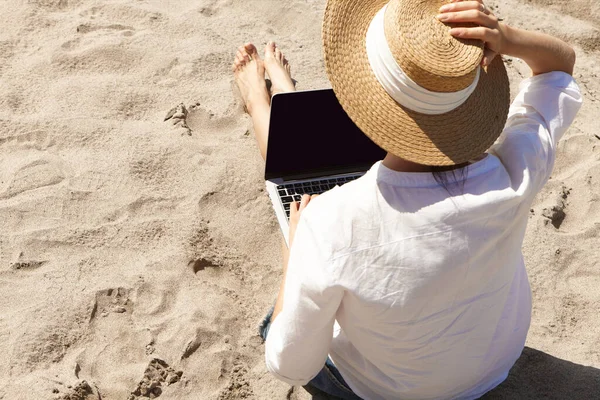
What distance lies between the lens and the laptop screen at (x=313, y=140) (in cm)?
251

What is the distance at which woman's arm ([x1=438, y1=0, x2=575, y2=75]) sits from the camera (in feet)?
5.49

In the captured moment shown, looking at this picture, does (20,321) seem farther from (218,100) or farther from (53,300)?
(218,100)

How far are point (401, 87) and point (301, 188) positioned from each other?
102cm

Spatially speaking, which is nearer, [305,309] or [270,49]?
[305,309]

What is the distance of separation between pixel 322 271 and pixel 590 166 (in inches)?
76.6

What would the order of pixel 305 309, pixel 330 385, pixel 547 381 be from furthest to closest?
pixel 547 381 < pixel 330 385 < pixel 305 309

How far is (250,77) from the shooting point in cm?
330

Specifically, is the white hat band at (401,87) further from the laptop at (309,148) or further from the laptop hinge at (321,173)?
the laptop hinge at (321,173)

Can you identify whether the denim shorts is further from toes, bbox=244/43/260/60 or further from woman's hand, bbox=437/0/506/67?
toes, bbox=244/43/260/60

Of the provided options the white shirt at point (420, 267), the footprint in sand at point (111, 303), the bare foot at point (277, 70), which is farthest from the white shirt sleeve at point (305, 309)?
the bare foot at point (277, 70)

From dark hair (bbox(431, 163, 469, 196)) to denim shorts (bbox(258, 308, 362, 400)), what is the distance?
0.78 m

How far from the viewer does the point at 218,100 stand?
338 centimetres

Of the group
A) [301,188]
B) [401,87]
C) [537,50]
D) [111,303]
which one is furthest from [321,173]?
[401,87]

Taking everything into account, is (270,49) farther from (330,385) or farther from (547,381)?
(547,381)
